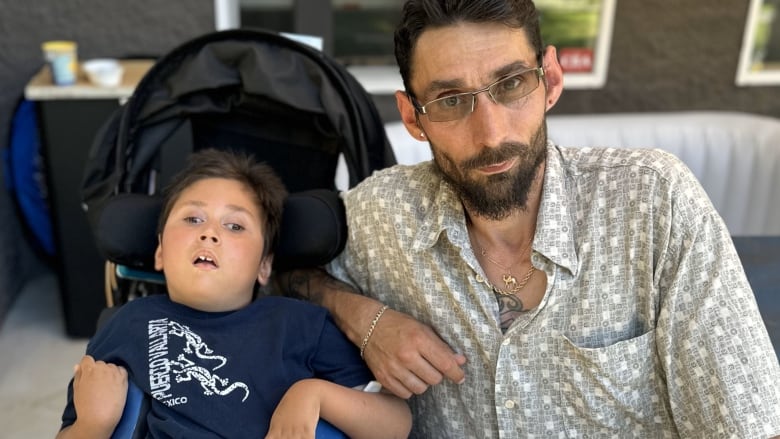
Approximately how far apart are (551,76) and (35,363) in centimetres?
249

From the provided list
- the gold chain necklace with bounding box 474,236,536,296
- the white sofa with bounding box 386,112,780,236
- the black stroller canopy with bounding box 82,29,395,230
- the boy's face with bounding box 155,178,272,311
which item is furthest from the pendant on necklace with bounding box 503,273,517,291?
the white sofa with bounding box 386,112,780,236

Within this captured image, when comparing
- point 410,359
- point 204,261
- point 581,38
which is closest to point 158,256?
point 204,261

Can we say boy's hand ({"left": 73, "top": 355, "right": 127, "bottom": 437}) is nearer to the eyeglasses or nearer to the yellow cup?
the eyeglasses

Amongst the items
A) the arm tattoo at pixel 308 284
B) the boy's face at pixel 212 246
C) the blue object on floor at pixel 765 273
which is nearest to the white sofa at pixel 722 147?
the blue object on floor at pixel 765 273

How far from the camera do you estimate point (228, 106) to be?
2213 mm

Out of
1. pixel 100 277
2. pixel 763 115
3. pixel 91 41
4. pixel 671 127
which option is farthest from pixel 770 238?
pixel 91 41

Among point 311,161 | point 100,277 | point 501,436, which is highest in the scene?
point 311,161

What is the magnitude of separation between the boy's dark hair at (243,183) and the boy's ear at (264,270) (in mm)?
17

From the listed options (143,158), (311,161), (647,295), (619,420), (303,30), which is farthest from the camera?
(303,30)

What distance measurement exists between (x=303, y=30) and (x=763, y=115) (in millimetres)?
2448

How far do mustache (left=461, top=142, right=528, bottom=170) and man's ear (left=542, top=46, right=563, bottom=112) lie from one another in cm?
14

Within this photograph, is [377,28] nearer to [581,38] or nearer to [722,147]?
[581,38]

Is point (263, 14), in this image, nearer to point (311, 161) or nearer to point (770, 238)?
point (311, 161)

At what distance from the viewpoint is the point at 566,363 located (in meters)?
1.49
